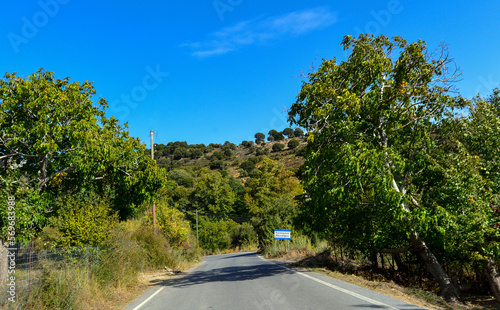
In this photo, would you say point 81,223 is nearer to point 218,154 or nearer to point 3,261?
point 3,261

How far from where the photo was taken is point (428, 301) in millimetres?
8891

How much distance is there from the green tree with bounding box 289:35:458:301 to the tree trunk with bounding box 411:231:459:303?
1.1 inches

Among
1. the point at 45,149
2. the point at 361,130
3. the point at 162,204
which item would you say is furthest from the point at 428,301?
the point at 162,204

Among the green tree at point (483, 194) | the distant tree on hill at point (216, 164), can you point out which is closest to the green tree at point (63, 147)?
the green tree at point (483, 194)

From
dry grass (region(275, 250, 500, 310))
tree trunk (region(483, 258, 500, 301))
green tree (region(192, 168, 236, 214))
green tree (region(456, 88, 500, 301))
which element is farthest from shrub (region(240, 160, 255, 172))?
tree trunk (region(483, 258, 500, 301))

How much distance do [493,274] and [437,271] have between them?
59.5 inches

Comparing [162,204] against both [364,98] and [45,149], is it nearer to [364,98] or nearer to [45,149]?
[45,149]

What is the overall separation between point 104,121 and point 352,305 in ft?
43.5

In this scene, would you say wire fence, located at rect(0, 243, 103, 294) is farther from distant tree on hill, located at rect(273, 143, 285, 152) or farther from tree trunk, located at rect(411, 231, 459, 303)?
distant tree on hill, located at rect(273, 143, 285, 152)

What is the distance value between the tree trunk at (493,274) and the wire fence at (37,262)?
12.4m

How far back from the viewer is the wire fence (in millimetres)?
8047

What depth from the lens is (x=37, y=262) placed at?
8508 mm

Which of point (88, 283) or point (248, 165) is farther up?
point (248, 165)

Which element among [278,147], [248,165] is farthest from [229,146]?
[248,165]
